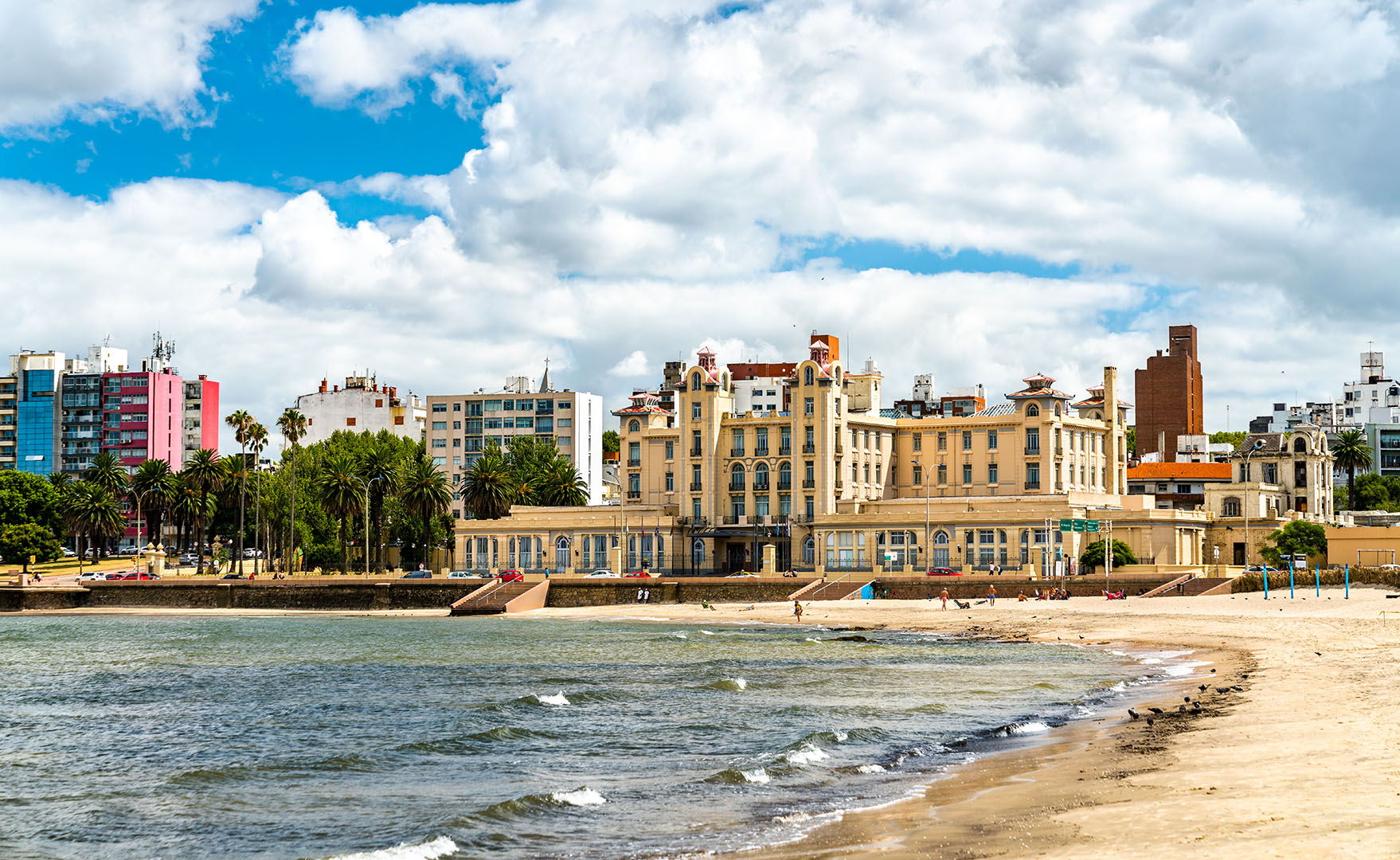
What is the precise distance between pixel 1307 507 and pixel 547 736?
3869 inches

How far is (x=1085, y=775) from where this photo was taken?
24.6 meters

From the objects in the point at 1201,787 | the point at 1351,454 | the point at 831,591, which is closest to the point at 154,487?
the point at 831,591

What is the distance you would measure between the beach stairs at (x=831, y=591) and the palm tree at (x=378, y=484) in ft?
167

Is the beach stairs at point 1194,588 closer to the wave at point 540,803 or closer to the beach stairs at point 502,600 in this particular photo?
the beach stairs at point 502,600

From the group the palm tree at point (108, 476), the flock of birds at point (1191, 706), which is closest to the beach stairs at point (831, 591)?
the flock of birds at point (1191, 706)

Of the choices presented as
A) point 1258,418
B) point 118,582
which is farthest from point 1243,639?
point 1258,418

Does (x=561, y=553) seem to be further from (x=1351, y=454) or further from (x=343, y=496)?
(x=1351, y=454)

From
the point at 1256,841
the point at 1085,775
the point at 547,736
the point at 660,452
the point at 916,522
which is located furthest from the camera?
the point at 660,452

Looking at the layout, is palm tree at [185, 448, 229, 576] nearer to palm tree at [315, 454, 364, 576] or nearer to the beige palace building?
palm tree at [315, 454, 364, 576]

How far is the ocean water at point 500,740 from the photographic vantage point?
76.8 ft

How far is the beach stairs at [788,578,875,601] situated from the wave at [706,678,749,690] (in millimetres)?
48082

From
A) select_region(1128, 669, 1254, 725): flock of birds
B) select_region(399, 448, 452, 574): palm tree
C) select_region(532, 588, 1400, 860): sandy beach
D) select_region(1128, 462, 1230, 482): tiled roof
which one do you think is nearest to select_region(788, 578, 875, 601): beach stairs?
select_region(1128, 462, 1230, 482): tiled roof

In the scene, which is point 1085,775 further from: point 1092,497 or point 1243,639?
point 1092,497

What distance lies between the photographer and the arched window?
390 feet
